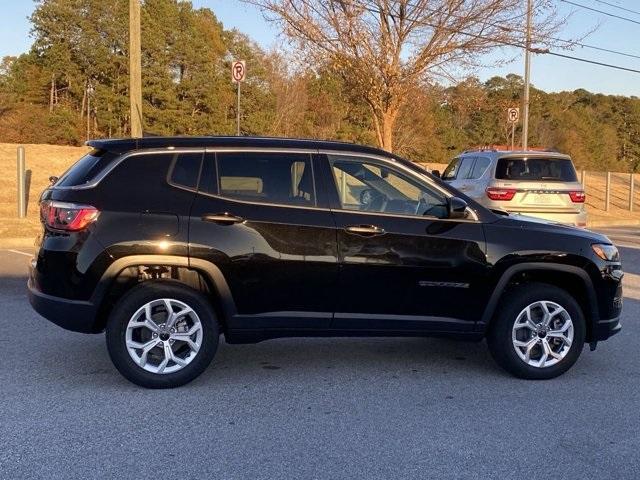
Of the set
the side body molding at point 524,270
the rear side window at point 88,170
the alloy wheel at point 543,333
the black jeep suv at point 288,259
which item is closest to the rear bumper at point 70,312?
the black jeep suv at point 288,259

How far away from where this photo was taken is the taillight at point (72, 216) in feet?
15.7

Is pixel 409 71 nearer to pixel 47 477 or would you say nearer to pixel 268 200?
pixel 268 200

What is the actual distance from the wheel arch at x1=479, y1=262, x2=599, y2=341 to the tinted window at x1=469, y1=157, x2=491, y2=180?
6.63 meters

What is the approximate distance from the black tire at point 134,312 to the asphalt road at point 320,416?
12cm

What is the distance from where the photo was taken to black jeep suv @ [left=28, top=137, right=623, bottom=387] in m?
4.86

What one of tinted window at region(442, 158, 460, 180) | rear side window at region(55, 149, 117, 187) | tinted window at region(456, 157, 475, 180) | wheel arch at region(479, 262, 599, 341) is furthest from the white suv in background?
rear side window at region(55, 149, 117, 187)

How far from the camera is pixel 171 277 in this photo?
4977mm

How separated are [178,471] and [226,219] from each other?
1916 millimetres

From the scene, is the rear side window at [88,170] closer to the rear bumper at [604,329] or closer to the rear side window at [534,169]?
the rear bumper at [604,329]

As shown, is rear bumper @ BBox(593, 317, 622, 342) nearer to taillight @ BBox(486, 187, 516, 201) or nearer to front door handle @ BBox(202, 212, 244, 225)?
front door handle @ BBox(202, 212, 244, 225)

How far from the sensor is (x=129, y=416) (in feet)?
14.6

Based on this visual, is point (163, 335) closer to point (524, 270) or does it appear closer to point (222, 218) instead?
point (222, 218)

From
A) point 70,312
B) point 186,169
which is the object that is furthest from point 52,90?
point 70,312

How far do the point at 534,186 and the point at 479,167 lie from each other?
1220 millimetres
